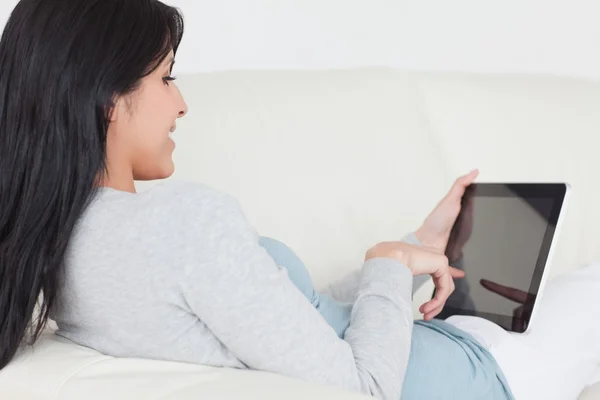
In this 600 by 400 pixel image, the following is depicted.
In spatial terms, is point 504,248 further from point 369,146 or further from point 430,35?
point 430,35

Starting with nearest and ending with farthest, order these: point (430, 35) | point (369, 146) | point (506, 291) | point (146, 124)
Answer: point (146, 124) → point (506, 291) → point (369, 146) → point (430, 35)

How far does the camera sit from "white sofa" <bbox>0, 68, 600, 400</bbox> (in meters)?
1.61

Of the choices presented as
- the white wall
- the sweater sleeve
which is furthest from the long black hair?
the white wall

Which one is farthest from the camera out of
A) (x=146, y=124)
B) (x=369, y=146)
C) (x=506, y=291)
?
(x=369, y=146)

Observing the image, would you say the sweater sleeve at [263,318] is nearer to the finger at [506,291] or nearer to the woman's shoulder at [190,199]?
the woman's shoulder at [190,199]

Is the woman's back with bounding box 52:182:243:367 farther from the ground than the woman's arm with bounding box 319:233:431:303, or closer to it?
farther from the ground

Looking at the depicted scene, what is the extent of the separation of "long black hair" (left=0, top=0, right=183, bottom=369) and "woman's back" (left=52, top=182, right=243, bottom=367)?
27 mm

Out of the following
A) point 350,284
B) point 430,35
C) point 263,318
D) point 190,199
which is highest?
point 430,35

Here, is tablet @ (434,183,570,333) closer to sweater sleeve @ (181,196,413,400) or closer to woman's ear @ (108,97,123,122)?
sweater sleeve @ (181,196,413,400)

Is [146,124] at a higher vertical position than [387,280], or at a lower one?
higher

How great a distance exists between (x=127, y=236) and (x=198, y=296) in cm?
10

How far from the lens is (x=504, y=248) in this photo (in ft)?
4.48

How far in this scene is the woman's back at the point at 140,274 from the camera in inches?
34.9

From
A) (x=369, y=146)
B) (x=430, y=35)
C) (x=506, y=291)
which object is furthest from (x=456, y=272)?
(x=430, y=35)
